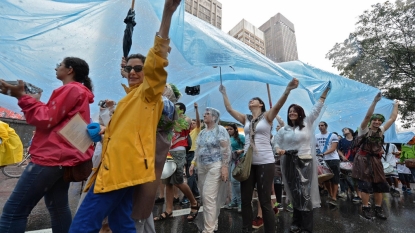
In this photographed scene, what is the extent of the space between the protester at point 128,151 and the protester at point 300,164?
7.91ft

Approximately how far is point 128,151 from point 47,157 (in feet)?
2.44

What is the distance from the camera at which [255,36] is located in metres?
7.41

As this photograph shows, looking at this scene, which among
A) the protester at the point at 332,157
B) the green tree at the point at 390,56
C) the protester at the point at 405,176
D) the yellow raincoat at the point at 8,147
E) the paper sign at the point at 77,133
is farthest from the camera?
the green tree at the point at 390,56

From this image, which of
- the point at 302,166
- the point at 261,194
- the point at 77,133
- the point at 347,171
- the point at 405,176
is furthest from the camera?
the point at 405,176

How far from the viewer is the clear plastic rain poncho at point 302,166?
350 cm

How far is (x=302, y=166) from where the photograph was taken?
3590 millimetres

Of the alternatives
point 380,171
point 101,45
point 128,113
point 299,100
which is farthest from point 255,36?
point 128,113

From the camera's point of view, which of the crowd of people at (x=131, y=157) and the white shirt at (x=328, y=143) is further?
the white shirt at (x=328, y=143)

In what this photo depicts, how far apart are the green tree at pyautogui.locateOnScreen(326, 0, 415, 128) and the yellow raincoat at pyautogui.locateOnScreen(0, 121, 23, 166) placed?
15.5 m

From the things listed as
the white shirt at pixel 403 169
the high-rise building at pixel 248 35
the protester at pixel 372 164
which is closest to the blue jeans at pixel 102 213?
the protester at pixel 372 164

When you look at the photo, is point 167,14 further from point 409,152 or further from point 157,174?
point 409,152

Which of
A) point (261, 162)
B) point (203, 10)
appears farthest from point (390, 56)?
point (261, 162)

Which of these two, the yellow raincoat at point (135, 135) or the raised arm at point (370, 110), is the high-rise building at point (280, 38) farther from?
the yellow raincoat at point (135, 135)

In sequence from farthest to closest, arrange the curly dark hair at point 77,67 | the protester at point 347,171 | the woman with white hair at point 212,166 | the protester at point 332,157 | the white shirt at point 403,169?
the white shirt at point 403,169 → the protester at point 347,171 → the protester at point 332,157 → the woman with white hair at point 212,166 → the curly dark hair at point 77,67
